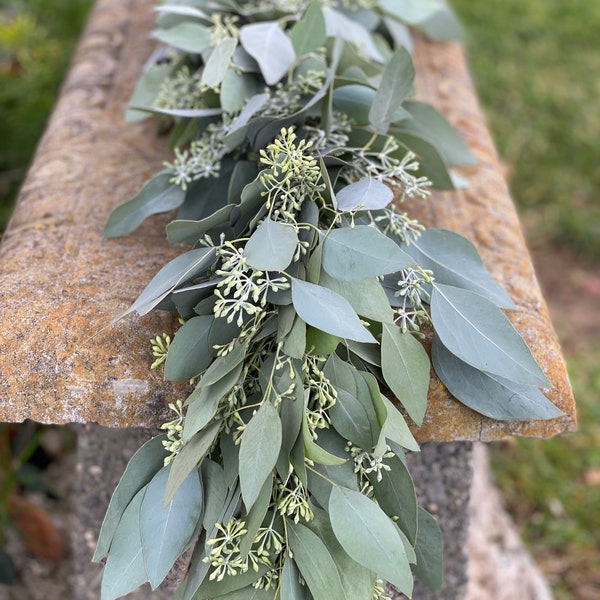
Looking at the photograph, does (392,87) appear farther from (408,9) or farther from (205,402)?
(408,9)

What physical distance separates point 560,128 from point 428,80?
1542mm

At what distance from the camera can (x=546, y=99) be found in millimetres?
3129

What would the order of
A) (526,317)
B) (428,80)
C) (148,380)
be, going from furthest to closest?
(428,80) < (526,317) < (148,380)

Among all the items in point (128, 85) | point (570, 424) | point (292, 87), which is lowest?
point (128, 85)

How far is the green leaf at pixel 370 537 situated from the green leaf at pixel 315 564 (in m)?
0.03

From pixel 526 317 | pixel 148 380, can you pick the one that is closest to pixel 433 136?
pixel 526 317

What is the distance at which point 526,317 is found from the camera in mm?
1041

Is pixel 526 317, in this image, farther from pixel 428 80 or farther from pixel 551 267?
pixel 551 267

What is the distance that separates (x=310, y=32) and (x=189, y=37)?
223 mm

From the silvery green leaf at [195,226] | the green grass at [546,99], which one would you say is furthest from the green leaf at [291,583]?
the green grass at [546,99]

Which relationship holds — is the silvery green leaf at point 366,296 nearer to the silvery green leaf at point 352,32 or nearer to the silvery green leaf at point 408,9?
the silvery green leaf at point 352,32

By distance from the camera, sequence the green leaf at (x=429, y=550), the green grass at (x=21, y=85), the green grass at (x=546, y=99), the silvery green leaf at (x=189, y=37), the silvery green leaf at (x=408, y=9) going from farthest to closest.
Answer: the green grass at (x=546, y=99), the green grass at (x=21, y=85), the silvery green leaf at (x=408, y=9), the silvery green leaf at (x=189, y=37), the green leaf at (x=429, y=550)

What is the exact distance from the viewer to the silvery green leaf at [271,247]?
79cm

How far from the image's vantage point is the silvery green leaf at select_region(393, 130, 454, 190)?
3.71 ft
